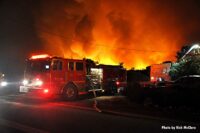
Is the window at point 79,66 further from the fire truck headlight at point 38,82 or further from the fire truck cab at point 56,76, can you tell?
the fire truck headlight at point 38,82

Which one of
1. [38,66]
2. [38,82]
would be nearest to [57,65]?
[38,66]

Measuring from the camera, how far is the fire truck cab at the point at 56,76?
16516mm

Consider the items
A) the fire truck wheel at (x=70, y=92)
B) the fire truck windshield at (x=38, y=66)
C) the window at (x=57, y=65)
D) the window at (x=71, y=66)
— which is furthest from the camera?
the window at (x=71, y=66)

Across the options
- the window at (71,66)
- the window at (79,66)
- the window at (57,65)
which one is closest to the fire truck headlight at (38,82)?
the window at (57,65)

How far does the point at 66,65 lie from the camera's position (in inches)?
696

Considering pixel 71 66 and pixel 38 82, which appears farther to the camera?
pixel 71 66

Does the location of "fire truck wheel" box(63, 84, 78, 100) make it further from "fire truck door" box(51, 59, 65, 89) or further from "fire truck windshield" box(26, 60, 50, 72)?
"fire truck windshield" box(26, 60, 50, 72)

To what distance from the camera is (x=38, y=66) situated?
666 inches

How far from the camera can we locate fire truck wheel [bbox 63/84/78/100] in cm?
1748

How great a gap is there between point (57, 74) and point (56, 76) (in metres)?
0.13

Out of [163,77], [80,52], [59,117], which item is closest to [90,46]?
[80,52]

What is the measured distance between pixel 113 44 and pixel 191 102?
32015 millimetres

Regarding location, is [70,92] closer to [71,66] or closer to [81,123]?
[71,66]

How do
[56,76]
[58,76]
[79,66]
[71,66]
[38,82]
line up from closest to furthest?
1. [38,82]
2. [56,76]
3. [58,76]
4. [71,66]
5. [79,66]
